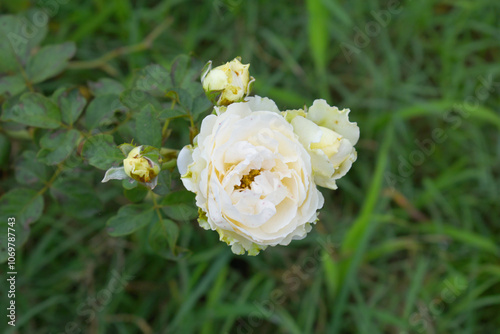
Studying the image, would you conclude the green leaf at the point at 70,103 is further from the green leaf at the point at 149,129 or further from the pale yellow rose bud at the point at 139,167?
the pale yellow rose bud at the point at 139,167

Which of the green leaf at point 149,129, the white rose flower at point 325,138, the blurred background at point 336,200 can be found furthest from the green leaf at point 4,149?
the white rose flower at point 325,138

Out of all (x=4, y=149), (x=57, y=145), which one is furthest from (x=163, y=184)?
(x=4, y=149)

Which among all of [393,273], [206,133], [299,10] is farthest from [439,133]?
[206,133]

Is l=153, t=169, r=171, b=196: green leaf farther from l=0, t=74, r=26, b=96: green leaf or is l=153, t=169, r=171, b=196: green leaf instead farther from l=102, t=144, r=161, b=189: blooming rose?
l=0, t=74, r=26, b=96: green leaf

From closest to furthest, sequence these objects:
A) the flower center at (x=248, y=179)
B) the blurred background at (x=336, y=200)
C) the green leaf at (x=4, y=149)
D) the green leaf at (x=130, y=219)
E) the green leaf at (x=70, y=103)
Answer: the flower center at (x=248, y=179)
the green leaf at (x=130, y=219)
the green leaf at (x=70, y=103)
the green leaf at (x=4, y=149)
the blurred background at (x=336, y=200)

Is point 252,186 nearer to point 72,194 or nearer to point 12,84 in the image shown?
point 72,194

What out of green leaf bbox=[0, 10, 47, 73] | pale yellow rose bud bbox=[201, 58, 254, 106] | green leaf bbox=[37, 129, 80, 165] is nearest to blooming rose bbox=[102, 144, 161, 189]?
pale yellow rose bud bbox=[201, 58, 254, 106]
